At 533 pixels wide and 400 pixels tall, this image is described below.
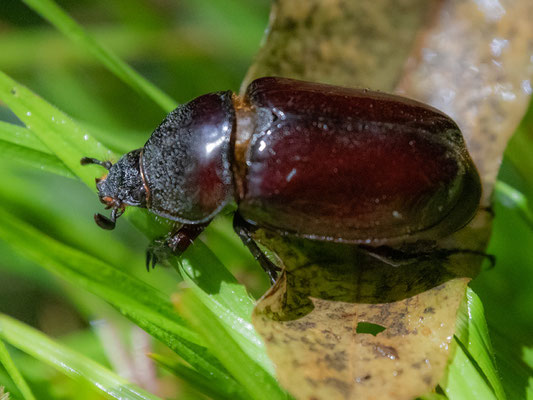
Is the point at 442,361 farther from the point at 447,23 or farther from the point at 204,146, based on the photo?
the point at 447,23

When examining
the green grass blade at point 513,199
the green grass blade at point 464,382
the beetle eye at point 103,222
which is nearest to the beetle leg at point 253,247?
the beetle eye at point 103,222

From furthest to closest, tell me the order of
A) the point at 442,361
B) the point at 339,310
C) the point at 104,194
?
the point at 104,194 < the point at 339,310 < the point at 442,361

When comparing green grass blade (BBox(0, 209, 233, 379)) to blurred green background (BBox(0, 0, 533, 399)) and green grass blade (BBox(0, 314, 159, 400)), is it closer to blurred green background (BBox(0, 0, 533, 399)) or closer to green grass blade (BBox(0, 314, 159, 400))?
green grass blade (BBox(0, 314, 159, 400))

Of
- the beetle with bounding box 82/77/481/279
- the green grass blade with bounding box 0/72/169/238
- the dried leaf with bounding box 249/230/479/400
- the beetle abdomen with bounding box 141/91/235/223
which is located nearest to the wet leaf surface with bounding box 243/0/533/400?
the dried leaf with bounding box 249/230/479/400

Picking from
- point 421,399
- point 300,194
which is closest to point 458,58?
point 300,194

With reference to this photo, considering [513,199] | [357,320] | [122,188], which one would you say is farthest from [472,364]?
[122,188]

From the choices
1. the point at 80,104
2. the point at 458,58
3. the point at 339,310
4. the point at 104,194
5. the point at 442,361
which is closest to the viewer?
the point at 442,361

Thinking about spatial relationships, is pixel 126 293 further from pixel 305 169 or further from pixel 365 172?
pixel 365 172
